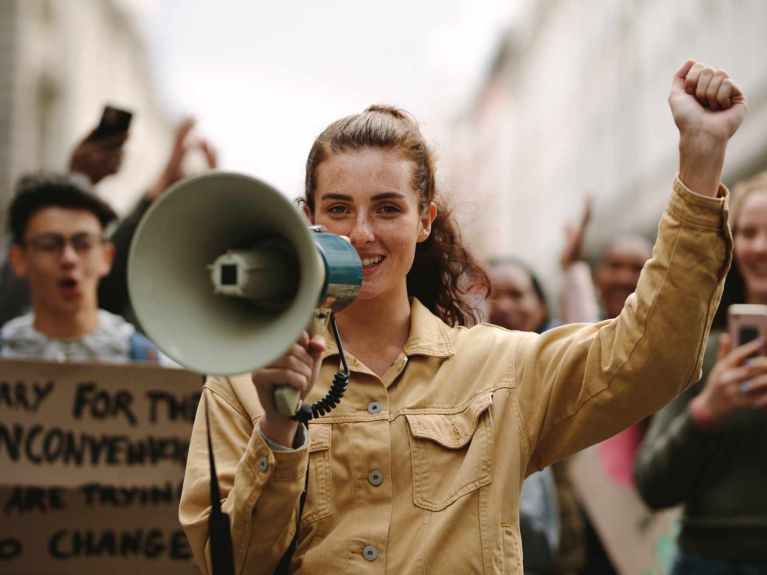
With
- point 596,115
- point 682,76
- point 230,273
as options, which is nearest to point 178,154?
point 230,273

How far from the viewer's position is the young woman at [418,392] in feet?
6.89

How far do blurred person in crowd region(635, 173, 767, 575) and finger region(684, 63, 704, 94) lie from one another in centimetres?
166

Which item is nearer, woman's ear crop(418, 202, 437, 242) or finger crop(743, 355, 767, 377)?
woman's ear crop(418, 202, 437, 242)

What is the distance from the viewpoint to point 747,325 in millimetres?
3650

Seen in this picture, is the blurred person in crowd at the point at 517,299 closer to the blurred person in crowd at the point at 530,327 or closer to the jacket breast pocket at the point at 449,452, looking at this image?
the blurred person in crowd at the point at 530,327

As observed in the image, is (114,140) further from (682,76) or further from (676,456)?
(682,76)

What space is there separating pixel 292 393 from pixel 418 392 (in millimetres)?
508

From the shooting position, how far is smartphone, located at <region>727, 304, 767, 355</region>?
3.63 m

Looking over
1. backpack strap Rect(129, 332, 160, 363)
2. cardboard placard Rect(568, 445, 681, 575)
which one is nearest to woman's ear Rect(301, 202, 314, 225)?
backpack strap Rect(129, 332, 160, 363)

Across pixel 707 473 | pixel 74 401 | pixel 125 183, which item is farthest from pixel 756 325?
pixel 125 183

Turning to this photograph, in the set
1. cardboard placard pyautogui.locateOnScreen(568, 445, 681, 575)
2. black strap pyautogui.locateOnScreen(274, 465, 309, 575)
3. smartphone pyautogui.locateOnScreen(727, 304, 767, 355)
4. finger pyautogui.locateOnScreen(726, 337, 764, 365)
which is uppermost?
smartphone pyautogui.locateOnScreen(727, 304, 767, 355)

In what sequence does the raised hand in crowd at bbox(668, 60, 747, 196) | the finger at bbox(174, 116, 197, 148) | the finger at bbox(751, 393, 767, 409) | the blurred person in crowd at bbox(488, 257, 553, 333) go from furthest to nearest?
1. the blurred person in crowd at bbox(488, 257, 553, 333)
2. the finger at bbox(174, 116, 197, 148)
3. the finger at bbox(751, 393, 767, 409)
4. the raised hand in crowd at bbox(668, 60, 747, 196)

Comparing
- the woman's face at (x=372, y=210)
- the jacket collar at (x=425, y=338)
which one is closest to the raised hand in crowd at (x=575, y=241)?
the jacket collar at (x=425, y=338)

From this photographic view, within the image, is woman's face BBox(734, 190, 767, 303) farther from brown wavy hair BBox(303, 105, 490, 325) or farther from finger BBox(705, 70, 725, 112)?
finger BBox(705, 70, 725, 112)
